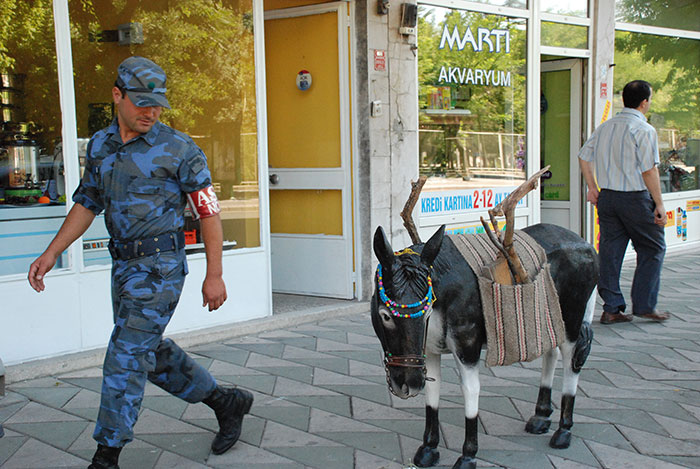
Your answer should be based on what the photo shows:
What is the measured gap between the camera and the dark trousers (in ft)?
21.7

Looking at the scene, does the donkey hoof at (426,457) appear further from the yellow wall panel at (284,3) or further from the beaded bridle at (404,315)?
the yellow wall panel at (284,3)

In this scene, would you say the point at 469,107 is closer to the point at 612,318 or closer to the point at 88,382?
the point at 612,318

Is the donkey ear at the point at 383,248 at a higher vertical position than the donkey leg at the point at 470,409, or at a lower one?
higher

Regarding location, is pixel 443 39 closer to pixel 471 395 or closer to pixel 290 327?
pixel 290 327

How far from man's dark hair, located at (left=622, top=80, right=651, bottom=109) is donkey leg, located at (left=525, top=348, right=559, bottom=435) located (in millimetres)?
3417

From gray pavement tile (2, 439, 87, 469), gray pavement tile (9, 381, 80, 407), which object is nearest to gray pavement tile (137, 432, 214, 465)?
gray pavement tile (2, 439, 87, 469)

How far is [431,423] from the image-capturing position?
3.77 meters

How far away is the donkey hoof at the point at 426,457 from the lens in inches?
147

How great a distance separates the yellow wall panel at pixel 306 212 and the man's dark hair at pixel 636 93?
9.46 ft

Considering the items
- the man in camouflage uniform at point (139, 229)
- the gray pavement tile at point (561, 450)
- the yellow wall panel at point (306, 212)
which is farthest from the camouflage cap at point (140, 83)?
the yellow wall panel at point (306, 212)

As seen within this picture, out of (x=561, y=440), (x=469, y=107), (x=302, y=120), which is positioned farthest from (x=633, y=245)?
(x=302, y=120)

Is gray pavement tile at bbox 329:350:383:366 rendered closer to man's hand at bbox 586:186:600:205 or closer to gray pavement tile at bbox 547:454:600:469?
gray pavement tile at bbox 547:454:600:469

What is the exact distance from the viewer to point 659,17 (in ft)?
35.9

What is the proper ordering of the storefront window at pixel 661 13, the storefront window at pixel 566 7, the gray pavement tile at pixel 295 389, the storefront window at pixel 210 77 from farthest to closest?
the storefront window at pixel 661 13
the storefront window at pixel 566 7
the storefront window at pixel 210 77
the gray pavement tile at pixel 295 389
